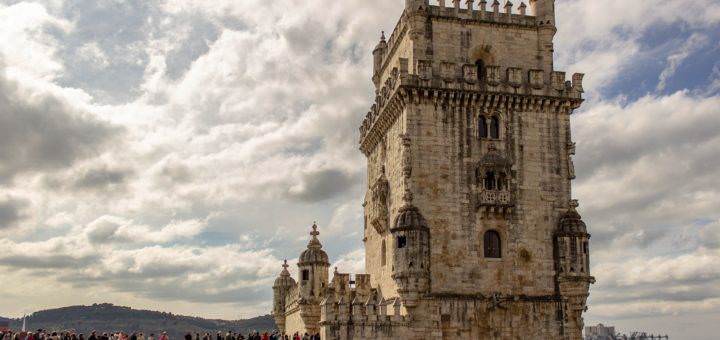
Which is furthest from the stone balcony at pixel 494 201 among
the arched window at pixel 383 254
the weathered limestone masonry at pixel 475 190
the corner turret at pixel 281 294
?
the corner turret at pixel 281 294

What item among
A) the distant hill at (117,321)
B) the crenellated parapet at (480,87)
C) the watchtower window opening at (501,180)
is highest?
the crenellated parapet at (480,87)

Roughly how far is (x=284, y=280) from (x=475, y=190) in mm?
22949

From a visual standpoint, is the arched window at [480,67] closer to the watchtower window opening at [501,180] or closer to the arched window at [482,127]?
the arched window at [482,127]

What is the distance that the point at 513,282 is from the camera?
136 ft

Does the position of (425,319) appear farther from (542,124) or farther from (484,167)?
(542,124)

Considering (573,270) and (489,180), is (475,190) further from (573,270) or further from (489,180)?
A: (573,270)

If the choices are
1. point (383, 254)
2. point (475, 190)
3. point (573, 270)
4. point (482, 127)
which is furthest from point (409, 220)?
point (573, 270)

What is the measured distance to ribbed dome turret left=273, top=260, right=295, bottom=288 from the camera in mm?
60375

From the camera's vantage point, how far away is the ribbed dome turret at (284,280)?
60375 mm

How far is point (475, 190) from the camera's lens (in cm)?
4212

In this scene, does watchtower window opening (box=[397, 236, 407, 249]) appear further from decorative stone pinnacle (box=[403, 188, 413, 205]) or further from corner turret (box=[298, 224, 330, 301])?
corner turret (box=[298, 224, 330, 301])

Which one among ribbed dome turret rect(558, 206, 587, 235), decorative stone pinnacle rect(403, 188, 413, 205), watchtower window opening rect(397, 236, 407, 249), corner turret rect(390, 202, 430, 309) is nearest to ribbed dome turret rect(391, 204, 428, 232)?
corner turret rect(390, 202, 430, 309)

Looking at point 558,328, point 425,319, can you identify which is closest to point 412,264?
point 425,319

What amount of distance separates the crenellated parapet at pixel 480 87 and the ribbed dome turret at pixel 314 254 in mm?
9701
